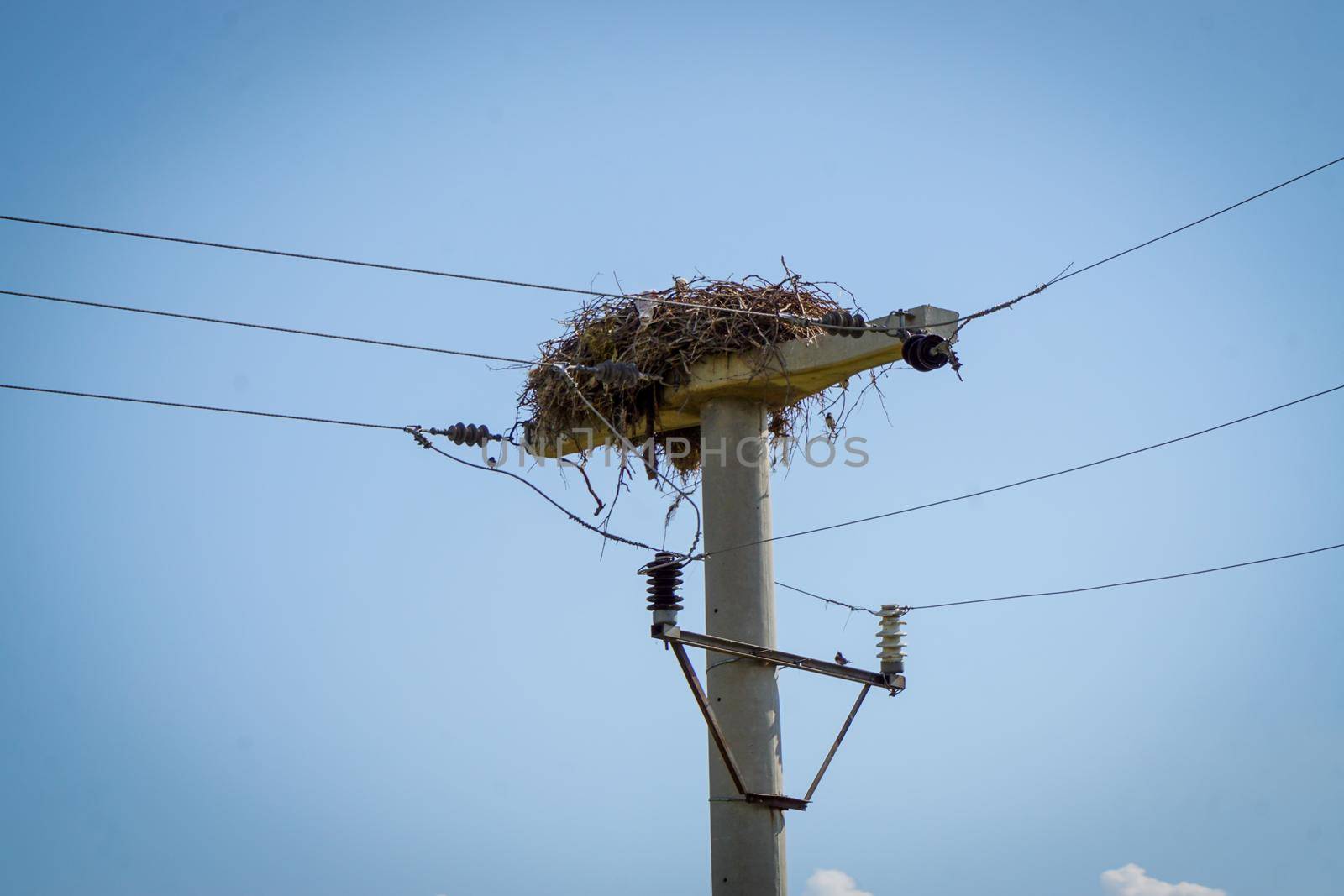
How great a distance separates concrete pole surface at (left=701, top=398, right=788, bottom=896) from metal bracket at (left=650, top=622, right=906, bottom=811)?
0.08 m

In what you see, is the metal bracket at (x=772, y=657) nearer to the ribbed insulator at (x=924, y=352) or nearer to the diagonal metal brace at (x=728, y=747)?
the diagonal metal brace at (x=728, y=747)

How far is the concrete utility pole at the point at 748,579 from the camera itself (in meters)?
10.1

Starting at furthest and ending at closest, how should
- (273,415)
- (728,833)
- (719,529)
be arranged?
→ 1. (719,529)
2. (728,833)
3. (273,415)

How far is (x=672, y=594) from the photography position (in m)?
9.67

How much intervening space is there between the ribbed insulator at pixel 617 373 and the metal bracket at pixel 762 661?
1.75 meters

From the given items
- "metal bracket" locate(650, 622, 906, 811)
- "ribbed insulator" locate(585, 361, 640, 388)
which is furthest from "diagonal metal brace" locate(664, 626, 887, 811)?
"ribbed insulator" locate(585, 361, 640, 388)

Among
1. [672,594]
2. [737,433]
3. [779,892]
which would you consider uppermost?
[737,433]

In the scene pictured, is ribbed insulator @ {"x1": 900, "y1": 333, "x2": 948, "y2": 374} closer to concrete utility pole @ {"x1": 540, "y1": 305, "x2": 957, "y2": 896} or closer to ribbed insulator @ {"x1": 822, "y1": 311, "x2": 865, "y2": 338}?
concrete utility pole @ {"x1": 540, "y1": 305, "x2": 957, "y2": 896}

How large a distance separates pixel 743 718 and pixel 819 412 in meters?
2.23

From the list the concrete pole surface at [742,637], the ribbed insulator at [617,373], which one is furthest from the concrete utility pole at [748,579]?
the ribbed insulator at [617,373]

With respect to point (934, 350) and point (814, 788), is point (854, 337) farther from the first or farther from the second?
point (814, 788)

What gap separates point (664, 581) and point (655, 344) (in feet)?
6.40

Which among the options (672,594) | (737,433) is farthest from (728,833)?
(737,433)

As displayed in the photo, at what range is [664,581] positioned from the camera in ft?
31.8
